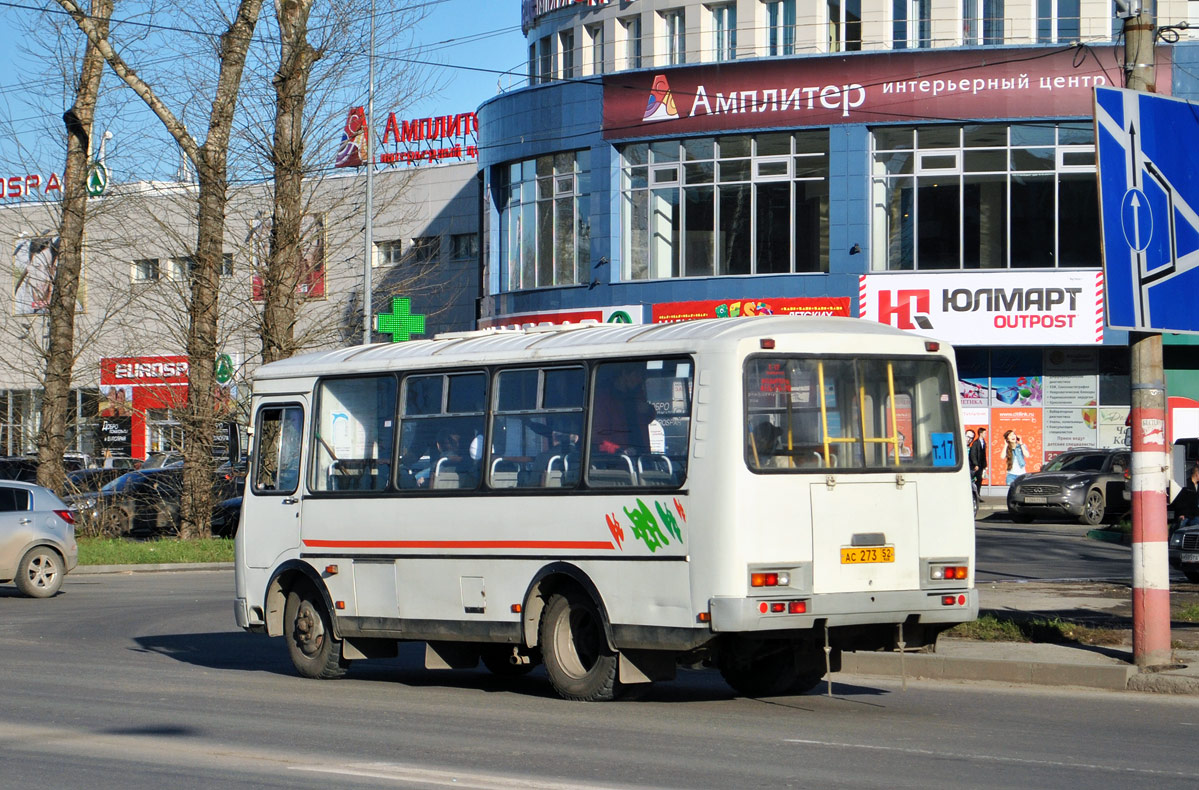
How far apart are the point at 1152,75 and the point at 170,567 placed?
65.6 feet

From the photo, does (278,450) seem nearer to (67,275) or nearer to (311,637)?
(311,637)

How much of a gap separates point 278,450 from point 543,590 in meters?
3.45

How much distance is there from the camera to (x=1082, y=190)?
127 ft

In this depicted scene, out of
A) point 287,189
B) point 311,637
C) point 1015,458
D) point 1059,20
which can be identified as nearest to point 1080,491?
point 1015,458

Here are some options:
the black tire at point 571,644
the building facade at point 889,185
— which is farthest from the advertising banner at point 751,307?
the black tire at point 571,644

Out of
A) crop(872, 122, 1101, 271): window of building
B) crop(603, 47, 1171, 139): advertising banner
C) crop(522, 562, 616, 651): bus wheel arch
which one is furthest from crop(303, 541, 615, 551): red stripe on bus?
crop(603, 47, 1171, 139): advertising banner

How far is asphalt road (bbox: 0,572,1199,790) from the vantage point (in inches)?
322

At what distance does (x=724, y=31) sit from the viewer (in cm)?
4212

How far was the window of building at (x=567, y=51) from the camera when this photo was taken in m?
45.2

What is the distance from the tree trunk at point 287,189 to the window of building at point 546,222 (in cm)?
1315

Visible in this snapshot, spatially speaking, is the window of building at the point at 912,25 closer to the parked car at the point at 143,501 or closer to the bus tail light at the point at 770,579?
the parked car at the point at 143,501

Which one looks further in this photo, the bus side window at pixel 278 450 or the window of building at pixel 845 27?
the window of building at pixel 845 27

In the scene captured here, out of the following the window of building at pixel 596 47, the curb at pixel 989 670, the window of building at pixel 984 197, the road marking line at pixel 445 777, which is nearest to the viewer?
the road marking line at pixel 445 777

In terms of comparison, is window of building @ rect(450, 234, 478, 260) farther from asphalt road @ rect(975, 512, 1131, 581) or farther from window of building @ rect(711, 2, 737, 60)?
asphalt road @ rect(975, 512, 1131, 581)
